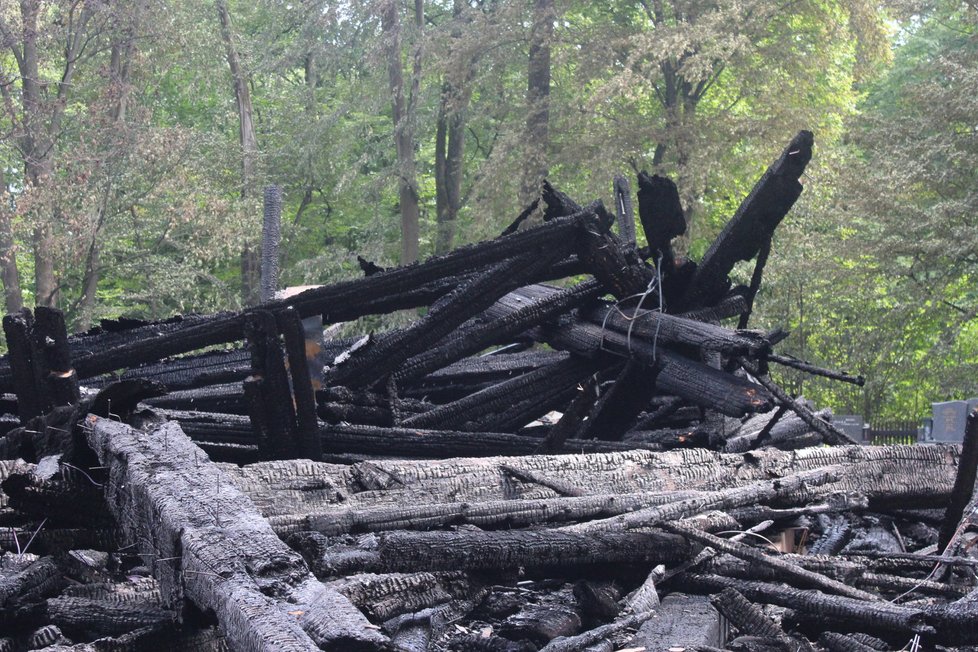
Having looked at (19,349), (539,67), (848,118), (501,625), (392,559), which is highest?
(539,67)

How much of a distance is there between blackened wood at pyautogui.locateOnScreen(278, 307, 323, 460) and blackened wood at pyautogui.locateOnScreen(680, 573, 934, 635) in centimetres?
234

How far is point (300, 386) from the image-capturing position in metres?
4.94

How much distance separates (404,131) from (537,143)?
3586 millimetres

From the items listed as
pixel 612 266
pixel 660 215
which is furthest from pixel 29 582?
pixel 660 215

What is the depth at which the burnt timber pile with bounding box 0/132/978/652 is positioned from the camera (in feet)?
8.46

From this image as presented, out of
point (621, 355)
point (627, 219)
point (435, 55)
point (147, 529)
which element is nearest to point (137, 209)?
point (435, 55)

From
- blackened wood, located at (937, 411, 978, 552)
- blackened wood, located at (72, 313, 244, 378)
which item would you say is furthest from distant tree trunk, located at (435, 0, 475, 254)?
blackened wood, located at (937, 411, 978, 552)

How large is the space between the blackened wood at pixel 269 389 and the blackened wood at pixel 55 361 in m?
0.85

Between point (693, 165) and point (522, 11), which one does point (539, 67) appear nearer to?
point (522, 11)

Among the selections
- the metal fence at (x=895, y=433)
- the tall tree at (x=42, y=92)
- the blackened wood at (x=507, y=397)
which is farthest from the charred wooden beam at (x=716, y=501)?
the metal fence at (x=895, y=433)

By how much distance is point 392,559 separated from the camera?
9.05 ft

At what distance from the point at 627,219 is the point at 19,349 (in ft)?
17.6

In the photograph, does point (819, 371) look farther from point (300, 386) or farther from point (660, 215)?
point (300, 386)

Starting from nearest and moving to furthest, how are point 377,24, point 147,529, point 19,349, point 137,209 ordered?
point 147,529 → point 19,349 → point 137,209 → point 377,24
